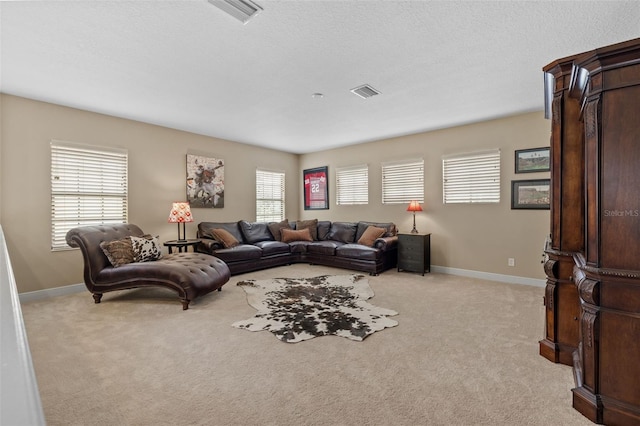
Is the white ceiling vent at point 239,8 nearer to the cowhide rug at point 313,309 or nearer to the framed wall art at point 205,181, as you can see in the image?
the cowhide rug at point 313,309

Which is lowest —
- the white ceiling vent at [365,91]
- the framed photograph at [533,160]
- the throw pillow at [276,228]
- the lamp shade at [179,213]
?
the throw pillow at [276,228]

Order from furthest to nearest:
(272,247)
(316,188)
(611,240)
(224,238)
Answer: (316,188)
(272,247)
(224,238)
(611,240)

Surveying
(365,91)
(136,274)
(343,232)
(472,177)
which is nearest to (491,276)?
(472,177)

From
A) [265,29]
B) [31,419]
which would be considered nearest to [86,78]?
[265,29]

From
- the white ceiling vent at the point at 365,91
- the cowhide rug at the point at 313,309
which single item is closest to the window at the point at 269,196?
the cowhide rug at the point at 313,309

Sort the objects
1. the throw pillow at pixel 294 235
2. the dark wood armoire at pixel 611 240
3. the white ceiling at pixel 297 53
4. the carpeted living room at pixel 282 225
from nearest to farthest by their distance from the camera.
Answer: the dark wood armoire at pixel 611 240 → the carpeted living room at pixel 282 225 → the white ceiling at pixel 297 53 → the throw pillow at pixel 294 235

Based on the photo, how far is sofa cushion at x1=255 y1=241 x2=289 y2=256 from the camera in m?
5.80

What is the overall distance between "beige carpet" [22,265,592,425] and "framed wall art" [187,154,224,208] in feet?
8.52

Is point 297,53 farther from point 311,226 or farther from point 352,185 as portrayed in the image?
point 311,226

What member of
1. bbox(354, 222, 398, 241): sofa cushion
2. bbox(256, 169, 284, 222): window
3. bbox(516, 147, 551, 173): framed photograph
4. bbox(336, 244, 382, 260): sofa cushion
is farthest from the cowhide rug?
bbox(516, 147, 551, 173): framed photograph

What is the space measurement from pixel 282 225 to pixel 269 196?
80cm

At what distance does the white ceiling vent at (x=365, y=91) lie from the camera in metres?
3.58

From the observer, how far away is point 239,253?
5.32 m

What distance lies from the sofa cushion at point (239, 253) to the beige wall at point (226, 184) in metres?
0.94
